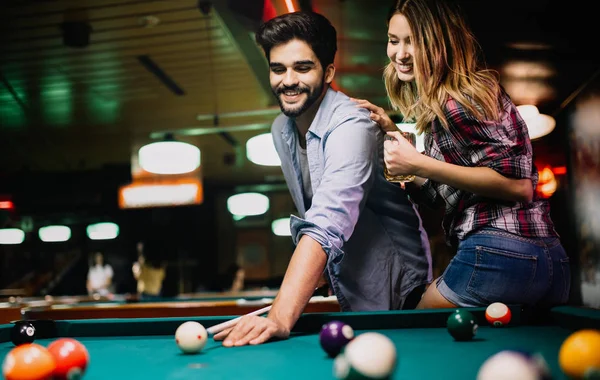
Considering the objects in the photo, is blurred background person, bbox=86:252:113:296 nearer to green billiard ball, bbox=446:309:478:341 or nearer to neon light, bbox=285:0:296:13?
neon light, bbox=285:0:296:13

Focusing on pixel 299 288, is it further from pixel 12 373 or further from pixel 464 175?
pixel 12 373

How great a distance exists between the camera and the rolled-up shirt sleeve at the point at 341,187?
1.92 m

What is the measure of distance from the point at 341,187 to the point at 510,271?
2.01 feet

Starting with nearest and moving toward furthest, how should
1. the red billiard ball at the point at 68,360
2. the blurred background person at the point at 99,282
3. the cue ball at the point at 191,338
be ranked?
the red billiard ball at the point at 68,360
the cue ball at the point at 191,338
the blurred background person at the point at 99,282

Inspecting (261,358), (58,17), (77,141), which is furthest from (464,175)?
(77,141)

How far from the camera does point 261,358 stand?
132cm

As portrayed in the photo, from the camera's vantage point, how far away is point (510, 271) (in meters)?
1.83

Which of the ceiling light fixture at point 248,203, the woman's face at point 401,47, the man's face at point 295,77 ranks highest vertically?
the woman's face at point 401,47

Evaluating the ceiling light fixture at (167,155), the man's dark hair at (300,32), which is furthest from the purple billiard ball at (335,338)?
the ceiling light fixture at (167,155)

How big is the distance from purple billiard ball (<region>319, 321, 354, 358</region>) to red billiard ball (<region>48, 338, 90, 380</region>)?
20.1 inches

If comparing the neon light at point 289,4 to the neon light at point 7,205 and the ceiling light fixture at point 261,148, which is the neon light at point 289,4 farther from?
the neon light at point 7,205

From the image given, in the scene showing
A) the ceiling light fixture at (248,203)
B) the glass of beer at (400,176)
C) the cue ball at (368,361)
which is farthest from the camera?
the ceiling light fixture at (248,203)

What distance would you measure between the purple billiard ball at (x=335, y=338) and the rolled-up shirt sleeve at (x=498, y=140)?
2.86ft

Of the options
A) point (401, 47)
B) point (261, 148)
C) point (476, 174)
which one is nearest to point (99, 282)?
point (261, 148)
